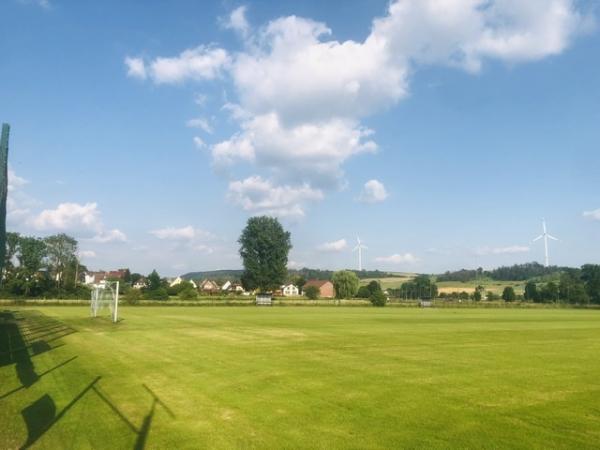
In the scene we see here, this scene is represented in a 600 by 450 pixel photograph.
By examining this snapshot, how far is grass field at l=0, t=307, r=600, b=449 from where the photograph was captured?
930 centimetres

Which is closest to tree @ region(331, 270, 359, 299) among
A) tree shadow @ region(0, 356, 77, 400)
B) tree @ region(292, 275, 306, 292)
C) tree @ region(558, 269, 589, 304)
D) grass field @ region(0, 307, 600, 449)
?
tree @ region(292, 275, 306, 292)

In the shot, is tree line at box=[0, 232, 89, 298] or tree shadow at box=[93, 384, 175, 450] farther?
tree line at box=[0, 232, 89, 298]

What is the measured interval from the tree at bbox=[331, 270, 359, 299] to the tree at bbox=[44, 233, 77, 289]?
6745 cm

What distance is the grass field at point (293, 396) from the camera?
9305 mm

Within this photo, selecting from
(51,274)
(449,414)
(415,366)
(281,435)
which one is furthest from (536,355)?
(51,274)

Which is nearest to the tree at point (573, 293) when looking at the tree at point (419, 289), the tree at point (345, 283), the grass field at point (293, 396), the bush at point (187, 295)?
the tree at point (419, 289)

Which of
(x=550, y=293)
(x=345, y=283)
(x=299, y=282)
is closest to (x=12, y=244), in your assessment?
(x=345, y=283)

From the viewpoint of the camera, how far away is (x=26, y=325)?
113 feet

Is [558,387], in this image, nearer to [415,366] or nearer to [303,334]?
[415,366]

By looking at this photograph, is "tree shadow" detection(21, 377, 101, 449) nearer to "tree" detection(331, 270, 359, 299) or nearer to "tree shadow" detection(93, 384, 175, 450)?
"tree shadow" detection(93, 384, 175, 450)

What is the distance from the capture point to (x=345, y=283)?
5049 inches

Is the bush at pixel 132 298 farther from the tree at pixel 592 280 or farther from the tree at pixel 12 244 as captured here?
the tree at pixel 592 280

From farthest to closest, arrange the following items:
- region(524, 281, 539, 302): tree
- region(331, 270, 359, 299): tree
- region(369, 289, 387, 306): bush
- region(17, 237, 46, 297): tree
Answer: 1. region(524, 281, 539, 302): tree
2. region(331, 270, 359, 299): tree
3. region(17, 237, 46, 297): tree
4. region(369, 289, 387, 306): bush

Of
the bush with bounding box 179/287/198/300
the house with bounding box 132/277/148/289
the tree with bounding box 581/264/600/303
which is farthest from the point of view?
the house with bounding box 132/277/148/289
